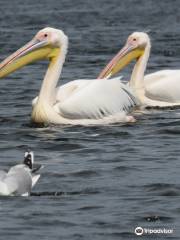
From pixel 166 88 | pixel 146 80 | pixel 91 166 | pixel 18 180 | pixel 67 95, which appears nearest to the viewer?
pixel 18 180

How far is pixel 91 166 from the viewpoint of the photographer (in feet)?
31.4

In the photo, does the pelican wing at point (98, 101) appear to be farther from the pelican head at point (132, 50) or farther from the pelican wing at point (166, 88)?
the pelican head at point (132, 50)

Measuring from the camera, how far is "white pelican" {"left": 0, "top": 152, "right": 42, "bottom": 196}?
26.8ft

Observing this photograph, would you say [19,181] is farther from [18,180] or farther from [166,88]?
[166,88]

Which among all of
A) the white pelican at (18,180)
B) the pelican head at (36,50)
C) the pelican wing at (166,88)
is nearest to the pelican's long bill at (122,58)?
the pelican wing at (166,88)

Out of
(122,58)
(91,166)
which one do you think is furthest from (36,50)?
(91,166)

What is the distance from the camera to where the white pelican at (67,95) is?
38.6ft

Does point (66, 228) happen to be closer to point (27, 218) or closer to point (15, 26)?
point (27, 218)

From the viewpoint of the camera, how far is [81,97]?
11.8m

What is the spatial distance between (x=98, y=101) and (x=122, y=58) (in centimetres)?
190

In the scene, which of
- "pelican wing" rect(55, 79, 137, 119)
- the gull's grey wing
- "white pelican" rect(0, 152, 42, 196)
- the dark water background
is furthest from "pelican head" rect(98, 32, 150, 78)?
the gull's grey wing

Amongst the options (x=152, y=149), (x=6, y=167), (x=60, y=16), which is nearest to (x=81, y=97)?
(x=152, y=149)

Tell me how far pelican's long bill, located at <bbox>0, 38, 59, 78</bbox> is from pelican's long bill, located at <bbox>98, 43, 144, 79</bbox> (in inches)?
50.7

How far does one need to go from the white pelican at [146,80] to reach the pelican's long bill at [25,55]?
48.3 inches
